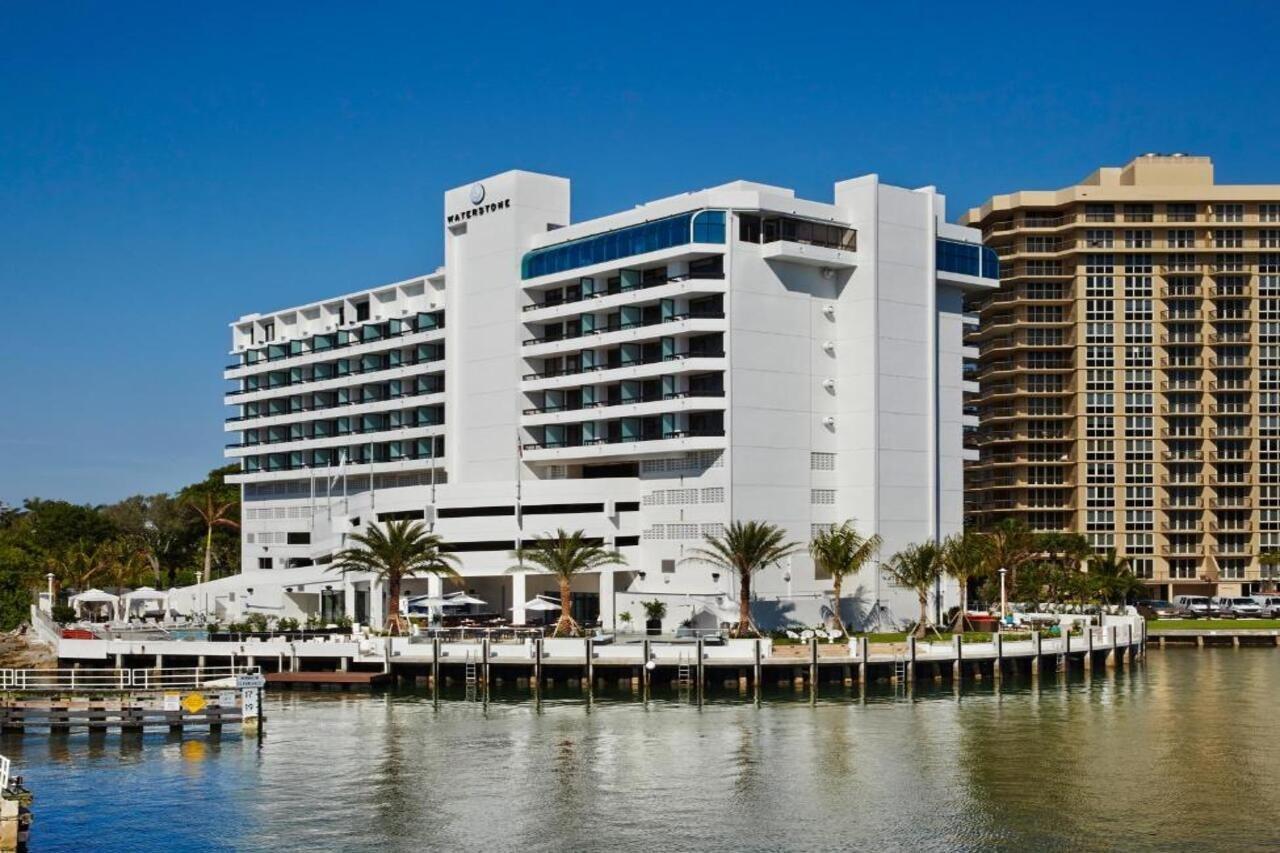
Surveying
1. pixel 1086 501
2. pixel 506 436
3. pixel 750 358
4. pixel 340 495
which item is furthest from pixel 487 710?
pixel 1086 501

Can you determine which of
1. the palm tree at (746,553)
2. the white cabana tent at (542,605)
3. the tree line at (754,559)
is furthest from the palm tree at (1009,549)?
the white cabana tent at (542,605)

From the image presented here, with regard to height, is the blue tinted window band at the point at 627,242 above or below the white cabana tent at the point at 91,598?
above

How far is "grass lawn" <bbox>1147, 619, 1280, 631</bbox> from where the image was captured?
123 meters

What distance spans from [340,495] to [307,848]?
347 feet

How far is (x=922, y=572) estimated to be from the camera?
103375 millimetres

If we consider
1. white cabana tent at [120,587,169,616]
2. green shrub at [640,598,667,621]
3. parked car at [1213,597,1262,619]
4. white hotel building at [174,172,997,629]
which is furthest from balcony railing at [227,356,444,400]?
parked car at [1213,597,1262,619]

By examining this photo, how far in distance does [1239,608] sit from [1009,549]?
30.8 m

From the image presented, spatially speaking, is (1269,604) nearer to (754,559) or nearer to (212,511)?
(754,559)

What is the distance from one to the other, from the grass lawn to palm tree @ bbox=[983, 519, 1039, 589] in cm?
1139

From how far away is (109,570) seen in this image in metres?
150

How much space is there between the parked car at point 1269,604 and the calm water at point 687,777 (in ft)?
226

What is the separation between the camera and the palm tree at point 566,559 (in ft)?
312

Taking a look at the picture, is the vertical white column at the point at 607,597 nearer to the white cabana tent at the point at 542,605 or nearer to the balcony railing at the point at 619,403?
the white cabana tent at the point at 542,605

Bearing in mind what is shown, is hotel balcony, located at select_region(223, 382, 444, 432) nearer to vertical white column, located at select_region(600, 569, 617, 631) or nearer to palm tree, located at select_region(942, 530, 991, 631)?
vertical white column, located at select_region(600, 569, 617, 631)
